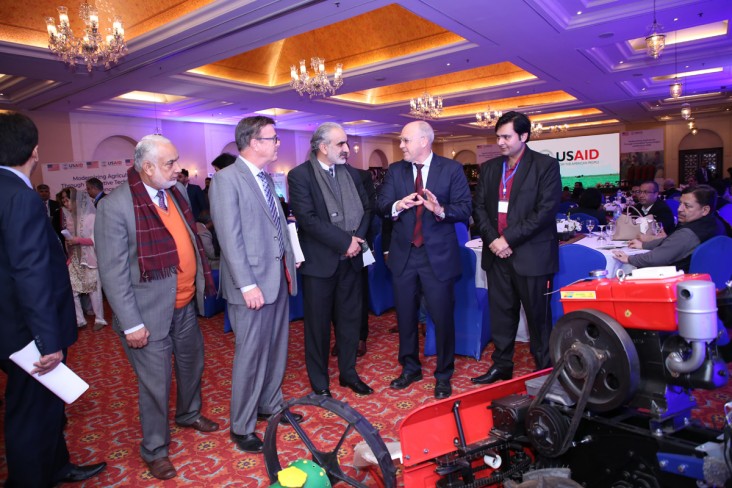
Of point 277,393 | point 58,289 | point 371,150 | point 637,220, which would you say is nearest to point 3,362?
point 58,289

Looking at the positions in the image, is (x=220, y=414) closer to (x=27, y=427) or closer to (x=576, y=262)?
(x=27, y=427)

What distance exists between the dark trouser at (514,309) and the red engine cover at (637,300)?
4.32 ft

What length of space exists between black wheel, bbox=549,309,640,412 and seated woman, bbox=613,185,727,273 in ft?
6.13

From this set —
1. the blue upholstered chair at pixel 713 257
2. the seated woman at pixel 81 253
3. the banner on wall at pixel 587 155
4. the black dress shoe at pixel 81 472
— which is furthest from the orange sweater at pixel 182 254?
the banner on wall at pixel 587 155

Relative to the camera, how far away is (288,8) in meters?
5.48

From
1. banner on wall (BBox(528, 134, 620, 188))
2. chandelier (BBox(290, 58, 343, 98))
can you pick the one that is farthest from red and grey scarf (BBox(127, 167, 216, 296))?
chandelier (BBox(290, 58, 343, 98))

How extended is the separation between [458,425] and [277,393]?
133 cm

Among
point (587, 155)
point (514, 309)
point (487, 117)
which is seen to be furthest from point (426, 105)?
point (514, 309)

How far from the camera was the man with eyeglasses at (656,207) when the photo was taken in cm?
509

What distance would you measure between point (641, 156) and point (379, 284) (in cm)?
1824

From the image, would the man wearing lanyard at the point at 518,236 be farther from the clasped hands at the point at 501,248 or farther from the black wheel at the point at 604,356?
the black wheel at the point at 604,356

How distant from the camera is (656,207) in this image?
5.14 meters

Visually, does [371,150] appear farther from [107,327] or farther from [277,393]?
[277,393]

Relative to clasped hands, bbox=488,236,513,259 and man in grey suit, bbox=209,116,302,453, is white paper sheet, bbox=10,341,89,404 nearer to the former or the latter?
man in grey suit, bbox=209,116,302,453
